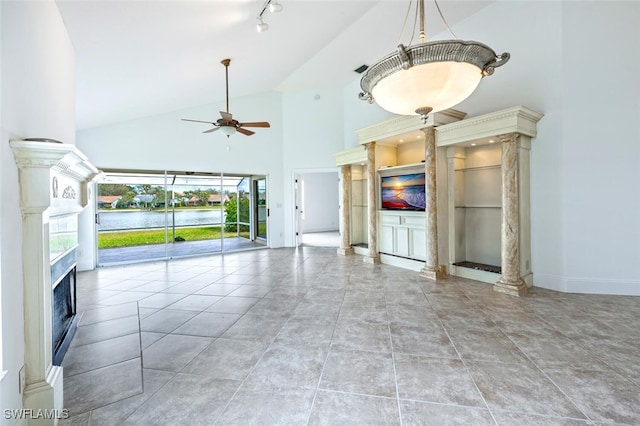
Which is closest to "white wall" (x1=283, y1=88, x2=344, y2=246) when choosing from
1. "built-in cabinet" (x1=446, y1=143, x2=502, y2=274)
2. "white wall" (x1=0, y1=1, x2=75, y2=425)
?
"built-in cabinet" (x1=446, y1=143, x2=502, y2=274)

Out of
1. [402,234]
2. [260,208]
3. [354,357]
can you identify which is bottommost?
[354,357]

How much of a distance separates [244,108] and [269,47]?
324 centimetres

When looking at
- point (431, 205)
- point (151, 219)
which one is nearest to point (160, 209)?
point (151, 219)

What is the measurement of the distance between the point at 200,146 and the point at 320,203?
5.95 metres

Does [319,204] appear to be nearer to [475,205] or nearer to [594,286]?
[475,205]

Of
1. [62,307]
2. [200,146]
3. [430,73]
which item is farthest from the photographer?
[200,146]

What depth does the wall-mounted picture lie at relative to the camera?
5.32 m

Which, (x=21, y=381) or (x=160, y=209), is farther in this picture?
(x=160, y=209)

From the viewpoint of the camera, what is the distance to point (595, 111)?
3.91 meters

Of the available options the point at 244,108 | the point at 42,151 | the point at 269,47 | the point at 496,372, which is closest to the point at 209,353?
the point at 42,151

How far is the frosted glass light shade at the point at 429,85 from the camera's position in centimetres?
196

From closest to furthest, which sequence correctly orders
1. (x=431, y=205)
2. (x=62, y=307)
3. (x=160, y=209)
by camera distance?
(x=62, y=307)
(x=431, y=205)
(x=160, y=209)

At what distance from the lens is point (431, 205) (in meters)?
4.85

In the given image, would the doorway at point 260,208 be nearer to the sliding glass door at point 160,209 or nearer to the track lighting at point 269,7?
the sliding glass door at point 160,209
